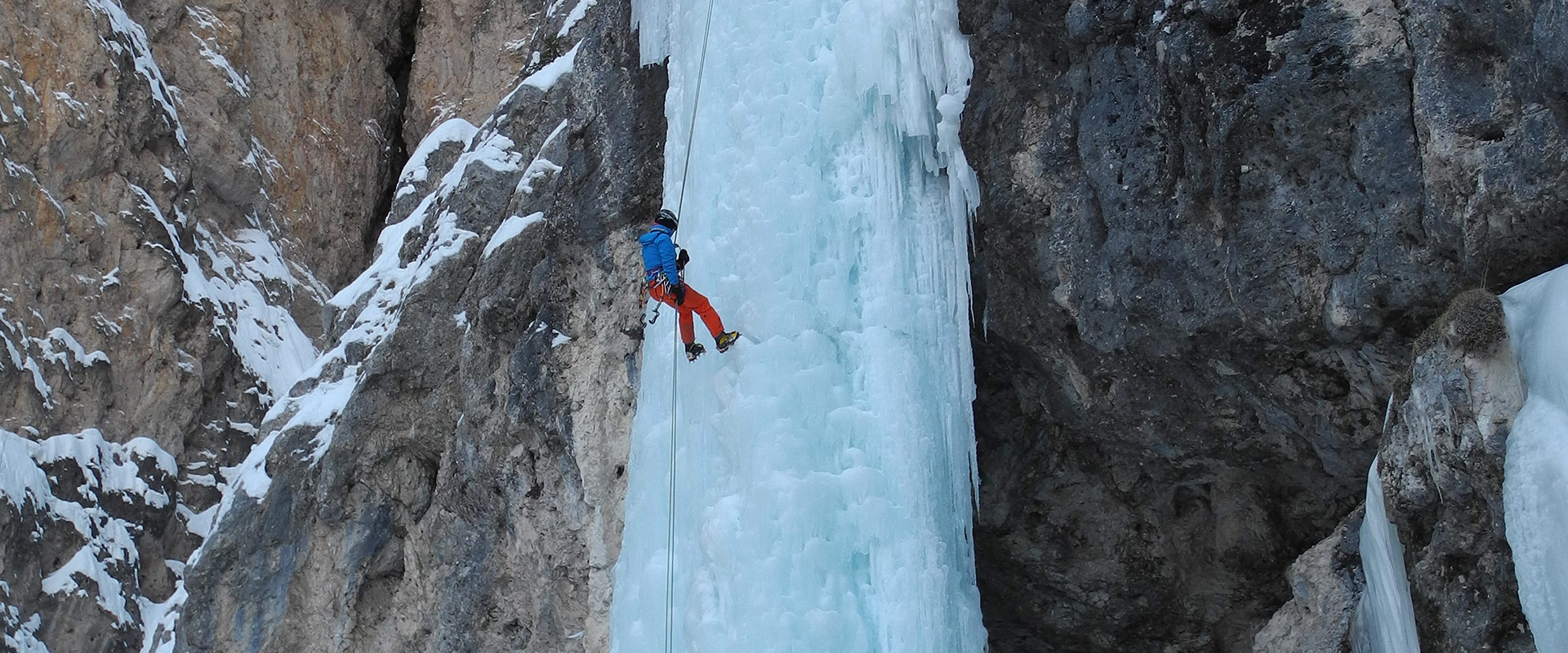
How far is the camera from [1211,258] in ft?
24.5

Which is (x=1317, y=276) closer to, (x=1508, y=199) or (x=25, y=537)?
(x=1508, y=199)

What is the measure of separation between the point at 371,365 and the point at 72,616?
5.68 metres

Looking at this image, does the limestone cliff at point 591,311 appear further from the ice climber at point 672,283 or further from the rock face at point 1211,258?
the ice climber at point 672,283

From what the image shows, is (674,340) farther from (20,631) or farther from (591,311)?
(20,631)

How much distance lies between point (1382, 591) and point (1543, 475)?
143cm

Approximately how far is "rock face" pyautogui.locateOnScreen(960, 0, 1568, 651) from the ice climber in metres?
1.86

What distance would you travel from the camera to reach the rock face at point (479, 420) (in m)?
10.1

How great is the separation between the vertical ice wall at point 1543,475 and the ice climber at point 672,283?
4396 mm

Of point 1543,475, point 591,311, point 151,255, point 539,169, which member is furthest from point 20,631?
point 1543,475

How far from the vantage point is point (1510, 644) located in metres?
5.23

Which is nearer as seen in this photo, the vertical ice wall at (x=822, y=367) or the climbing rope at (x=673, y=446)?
the vertical ice wall at (x=822, y=367)

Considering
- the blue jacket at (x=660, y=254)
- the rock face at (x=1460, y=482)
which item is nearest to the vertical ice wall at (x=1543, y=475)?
the rock face at (x=1460, y=482)

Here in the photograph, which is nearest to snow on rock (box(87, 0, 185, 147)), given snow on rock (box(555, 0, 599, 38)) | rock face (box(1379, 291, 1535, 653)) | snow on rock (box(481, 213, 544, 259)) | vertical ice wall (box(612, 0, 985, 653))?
snow on rock (box(555, 0, 599, 38))

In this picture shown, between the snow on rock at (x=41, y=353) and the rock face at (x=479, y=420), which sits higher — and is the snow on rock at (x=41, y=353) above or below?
above
